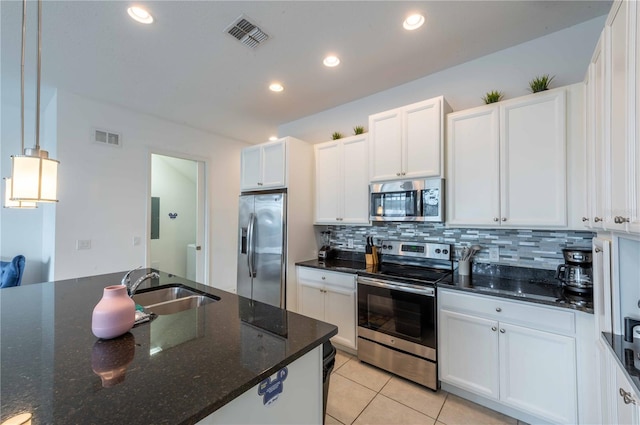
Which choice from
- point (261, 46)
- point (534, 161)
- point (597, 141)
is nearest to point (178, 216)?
point (261, 46)

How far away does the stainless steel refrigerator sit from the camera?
2.98 meters

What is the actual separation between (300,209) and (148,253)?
214cm

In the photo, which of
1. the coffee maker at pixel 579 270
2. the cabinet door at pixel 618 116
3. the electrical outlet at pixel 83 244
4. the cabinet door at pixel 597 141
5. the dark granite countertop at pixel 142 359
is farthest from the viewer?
the electrical outlet at pixel 83 244

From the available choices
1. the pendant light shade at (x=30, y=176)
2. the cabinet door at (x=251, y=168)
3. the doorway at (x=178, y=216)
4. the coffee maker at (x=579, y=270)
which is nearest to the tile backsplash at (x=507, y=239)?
the coffee maker at (x=579, y=270)

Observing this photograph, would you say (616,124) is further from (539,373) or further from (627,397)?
(539,373)

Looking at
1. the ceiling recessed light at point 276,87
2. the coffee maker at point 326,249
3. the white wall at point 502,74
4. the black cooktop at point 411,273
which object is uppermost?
the ceiling recessed light at point 276,87

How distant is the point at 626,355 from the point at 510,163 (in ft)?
4.35

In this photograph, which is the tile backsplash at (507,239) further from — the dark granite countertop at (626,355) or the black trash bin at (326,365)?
the black trash bin at (326,365)

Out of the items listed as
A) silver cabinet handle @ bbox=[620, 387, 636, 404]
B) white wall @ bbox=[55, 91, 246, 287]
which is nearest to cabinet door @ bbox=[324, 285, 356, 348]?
silver cabinet handle @ bbox=[620, 387, 636, 404]

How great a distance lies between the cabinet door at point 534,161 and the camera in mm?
1813

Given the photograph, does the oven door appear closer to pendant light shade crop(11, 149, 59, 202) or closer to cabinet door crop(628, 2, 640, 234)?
cabinet door crop(628, 2, 640, 234)

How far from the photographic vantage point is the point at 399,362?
7.28 feet

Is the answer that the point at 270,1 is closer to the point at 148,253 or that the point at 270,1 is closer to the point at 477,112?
the point at 477,112

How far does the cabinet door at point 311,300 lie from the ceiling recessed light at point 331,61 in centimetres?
221
